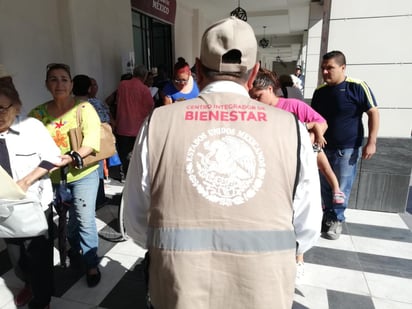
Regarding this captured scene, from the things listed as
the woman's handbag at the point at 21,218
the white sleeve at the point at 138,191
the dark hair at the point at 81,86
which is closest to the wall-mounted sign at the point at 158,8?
the dark hair at the point at 81,86

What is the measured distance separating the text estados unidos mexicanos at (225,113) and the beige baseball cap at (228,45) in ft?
0.38

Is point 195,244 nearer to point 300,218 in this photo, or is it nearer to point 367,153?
point 300,218

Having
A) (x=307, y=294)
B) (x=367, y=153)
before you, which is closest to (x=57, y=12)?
(x=367, y=153)

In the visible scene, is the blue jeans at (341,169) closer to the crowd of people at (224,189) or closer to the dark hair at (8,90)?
the crowd of people at (224,189)

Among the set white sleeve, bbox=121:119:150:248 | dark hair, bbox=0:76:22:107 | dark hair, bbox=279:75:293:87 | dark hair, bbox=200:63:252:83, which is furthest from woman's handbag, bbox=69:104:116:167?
dark hair, bbox=279:75:293:87

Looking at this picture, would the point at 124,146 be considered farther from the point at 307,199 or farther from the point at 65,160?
the point at 307,199

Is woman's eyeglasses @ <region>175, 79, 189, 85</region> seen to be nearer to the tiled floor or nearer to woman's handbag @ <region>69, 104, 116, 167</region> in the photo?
woman's handbag @ <region>69, 104, 116, 167</region>

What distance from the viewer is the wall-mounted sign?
268 inches

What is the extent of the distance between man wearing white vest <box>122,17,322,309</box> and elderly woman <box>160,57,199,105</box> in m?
2.41

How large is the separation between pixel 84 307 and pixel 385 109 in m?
3.48

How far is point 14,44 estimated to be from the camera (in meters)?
3.98

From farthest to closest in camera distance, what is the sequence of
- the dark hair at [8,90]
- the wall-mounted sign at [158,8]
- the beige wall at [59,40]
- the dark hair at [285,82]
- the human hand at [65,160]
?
the wall-mounted sign at [158,8]
the dark hair at [285,82]
the beige wall at [59,40]
the human hand at [65,160]
the dark hair at [8,90]

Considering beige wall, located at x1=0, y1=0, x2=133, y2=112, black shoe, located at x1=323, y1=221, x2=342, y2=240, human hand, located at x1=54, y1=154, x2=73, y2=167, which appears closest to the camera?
human hand, located at x1=54, y1=154, x2=73, y2=167

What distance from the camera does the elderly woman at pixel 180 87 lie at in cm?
332
